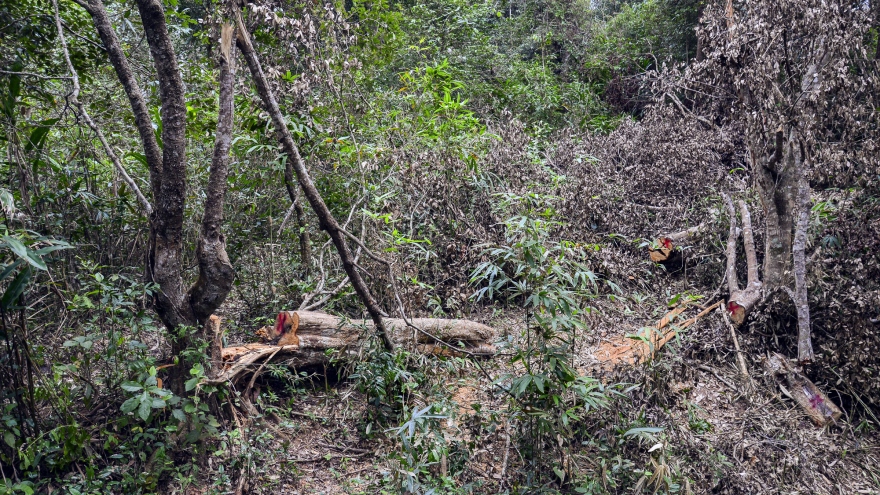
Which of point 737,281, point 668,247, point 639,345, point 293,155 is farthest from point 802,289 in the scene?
point 293,155

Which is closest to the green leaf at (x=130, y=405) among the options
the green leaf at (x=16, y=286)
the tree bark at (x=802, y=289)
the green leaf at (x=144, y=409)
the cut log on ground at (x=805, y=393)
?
the green leaf at (x=144, y=409)

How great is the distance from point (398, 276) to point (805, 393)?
3.04 meters

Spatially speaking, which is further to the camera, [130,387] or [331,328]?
[331,328]

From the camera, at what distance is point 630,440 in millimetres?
3574

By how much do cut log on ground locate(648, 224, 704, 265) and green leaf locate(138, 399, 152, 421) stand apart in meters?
4.92

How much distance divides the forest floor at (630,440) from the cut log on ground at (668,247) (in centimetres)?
167

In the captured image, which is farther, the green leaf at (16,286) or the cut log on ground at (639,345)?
the cut log on ground at (639,345)

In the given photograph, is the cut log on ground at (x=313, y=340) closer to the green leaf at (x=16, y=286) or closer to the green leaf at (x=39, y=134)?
the green leaf at (x=16, y=286)

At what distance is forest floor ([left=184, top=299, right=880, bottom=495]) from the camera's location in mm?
3404

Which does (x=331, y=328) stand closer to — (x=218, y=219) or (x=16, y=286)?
(x=218, y=219)

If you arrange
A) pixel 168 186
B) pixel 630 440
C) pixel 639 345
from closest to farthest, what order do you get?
pixel 168 186, pixel 630 440, pixel 639 345

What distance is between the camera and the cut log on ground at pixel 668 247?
625 centimetres

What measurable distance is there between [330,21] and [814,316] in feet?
14.5

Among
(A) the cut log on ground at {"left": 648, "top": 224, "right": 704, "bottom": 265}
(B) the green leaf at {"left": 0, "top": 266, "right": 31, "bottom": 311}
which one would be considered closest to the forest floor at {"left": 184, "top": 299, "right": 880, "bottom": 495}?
(B) the green leaf at {"left": 0, "top": 266, "right": 31, "bottom": 311}
